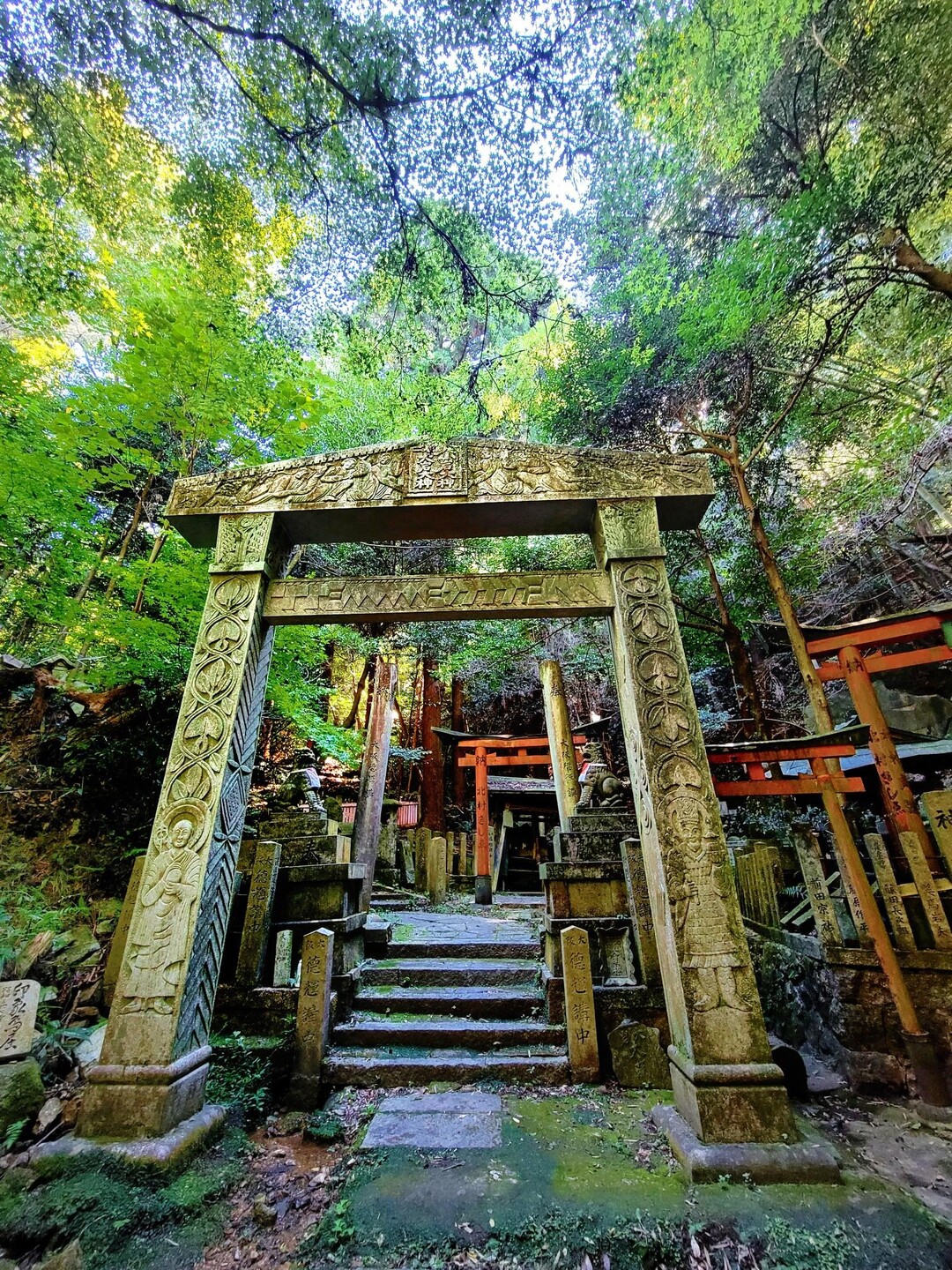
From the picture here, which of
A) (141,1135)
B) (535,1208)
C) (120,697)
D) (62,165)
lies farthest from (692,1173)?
(62,165)

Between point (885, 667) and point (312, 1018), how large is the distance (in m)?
6.69

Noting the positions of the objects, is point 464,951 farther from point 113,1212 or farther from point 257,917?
point 113,1212

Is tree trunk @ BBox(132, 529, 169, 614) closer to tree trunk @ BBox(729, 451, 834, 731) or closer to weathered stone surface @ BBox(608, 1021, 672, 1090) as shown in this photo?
weathered stone surface @ BBox(608, 1021, 672, 1090)

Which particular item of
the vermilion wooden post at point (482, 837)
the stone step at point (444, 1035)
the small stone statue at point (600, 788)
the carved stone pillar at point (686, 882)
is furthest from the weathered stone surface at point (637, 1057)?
the vermilion wooden post at point (482, 837)

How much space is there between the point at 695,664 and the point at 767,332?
7.01 meters

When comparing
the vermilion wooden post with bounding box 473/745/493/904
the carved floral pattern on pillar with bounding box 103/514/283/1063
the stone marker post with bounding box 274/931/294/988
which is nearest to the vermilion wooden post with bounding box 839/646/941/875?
the carved floral pattern on pillar with bounding box 103/514/283/1063

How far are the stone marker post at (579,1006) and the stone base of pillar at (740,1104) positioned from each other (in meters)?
1.13

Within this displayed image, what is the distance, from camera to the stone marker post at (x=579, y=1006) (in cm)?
350

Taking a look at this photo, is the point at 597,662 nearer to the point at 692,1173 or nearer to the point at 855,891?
the point at 855,891

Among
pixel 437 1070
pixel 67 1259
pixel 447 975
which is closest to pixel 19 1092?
pixel 67 1259

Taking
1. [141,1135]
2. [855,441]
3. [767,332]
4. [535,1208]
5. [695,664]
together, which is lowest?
[535,1208]

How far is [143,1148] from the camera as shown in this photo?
2289 millimetres

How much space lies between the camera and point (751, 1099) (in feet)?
7.96

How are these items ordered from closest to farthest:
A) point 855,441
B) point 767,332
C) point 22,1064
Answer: point 22,1064
point 767,332
point 855,441
